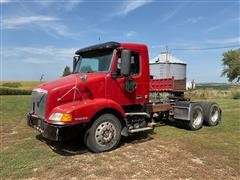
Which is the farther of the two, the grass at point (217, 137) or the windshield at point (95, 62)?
the windshield at point (95, 62)

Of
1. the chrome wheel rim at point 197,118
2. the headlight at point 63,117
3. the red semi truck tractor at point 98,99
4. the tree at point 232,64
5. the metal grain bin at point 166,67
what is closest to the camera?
the headlight at point 63,117

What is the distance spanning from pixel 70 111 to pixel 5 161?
1.64 meters

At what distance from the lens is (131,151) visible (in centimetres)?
542

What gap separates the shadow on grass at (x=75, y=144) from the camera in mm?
5461

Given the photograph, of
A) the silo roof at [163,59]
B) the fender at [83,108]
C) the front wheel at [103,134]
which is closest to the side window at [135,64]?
the fender at [83,108]

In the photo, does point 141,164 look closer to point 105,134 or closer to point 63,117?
point 105,134

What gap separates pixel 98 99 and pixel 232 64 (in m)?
57.4

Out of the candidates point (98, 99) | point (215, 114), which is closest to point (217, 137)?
point (215, 114)

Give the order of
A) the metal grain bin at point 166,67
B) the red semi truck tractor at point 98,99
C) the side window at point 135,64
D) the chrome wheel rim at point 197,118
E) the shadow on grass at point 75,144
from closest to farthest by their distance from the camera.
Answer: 1. the red semi truck tractor at point 98,99
2. the shadow on grass at point 75,144
3. the side window at point 135,64
4. the chrome wheel rim at point 197,118
5. the metal grain bin at point 166,67

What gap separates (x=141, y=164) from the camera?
4602 mm

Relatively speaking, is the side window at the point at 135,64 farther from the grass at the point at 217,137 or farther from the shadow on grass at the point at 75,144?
the grass at the point at 217,137

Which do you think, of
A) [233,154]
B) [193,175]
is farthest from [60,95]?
[233,154]

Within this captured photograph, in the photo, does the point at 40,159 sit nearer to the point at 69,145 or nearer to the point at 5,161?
the point at 5,161

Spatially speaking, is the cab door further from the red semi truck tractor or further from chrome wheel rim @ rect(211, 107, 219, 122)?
chrome wheel rim @ rect(211, 107, 219, 122)
